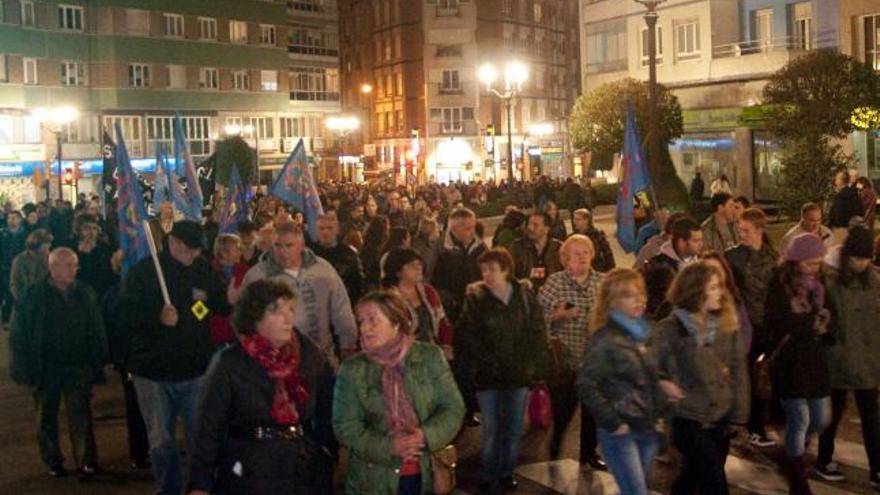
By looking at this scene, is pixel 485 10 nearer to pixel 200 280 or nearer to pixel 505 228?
pixel 505 228

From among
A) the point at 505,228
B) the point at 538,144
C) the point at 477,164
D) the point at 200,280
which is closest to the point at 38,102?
the point at 477,164

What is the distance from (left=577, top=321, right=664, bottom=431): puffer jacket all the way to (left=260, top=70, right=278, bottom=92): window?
65299 millimetres

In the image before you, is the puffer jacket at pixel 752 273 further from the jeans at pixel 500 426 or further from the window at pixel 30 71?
the window at pixel 30 71

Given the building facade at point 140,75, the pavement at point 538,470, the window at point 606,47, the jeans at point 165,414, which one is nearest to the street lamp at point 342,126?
the building facade at point 140,75

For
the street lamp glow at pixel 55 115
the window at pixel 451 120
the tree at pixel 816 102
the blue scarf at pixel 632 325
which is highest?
the window at pixel 451 120

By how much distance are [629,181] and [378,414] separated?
9511mm

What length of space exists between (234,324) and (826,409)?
4.48 meters

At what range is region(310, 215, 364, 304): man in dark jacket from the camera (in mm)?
10570

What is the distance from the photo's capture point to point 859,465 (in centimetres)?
857

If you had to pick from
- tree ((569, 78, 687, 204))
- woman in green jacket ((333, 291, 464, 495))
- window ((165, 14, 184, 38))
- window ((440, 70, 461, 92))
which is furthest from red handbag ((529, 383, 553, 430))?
window ((440, 70, 461, 92))

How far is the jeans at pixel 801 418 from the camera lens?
7660 millimetres

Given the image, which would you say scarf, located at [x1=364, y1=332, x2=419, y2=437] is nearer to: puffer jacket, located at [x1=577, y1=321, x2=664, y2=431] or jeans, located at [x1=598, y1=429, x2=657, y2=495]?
puffer jacket, located at [x1=577, y1=321, x2=664, y2=431]

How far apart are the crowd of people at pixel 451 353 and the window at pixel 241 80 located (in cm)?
5781

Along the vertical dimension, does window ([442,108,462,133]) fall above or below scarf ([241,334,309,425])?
above
